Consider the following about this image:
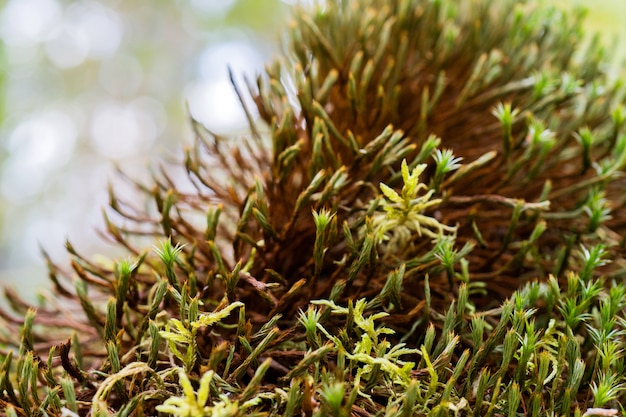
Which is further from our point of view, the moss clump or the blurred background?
the blurred background

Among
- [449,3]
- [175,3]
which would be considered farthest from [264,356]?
[175,3]

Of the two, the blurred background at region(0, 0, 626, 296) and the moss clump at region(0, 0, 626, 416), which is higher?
the blurred background at region(0, 0, 626, 296)

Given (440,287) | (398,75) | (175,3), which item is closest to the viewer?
(440,287)

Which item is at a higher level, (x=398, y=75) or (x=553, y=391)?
(x=398, y=75)

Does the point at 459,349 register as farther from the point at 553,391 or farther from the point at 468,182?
the point at 468,182

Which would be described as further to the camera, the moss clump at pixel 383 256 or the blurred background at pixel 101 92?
the blurred background at pixel 101 92

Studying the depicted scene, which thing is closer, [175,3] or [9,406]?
[9,406]

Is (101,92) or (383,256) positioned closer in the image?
(383,256)

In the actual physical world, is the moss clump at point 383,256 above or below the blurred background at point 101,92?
below
